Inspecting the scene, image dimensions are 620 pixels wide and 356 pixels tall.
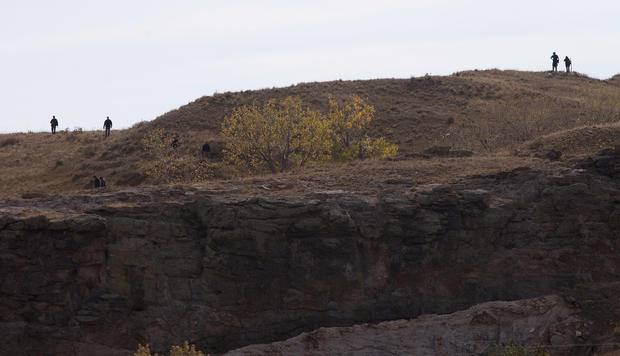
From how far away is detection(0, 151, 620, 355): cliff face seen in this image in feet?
91.7

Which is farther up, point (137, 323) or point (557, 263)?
point (557, 263)

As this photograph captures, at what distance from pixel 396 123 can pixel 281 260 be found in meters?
33.9

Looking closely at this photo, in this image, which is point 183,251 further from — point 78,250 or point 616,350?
point 616,350

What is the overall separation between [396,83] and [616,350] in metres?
47.4

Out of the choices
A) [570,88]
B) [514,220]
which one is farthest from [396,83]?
[514,220]

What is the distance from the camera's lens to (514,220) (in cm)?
3053

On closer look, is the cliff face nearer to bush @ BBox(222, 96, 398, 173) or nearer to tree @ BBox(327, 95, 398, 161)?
bush @ BBox(222, 96, 398, 173)

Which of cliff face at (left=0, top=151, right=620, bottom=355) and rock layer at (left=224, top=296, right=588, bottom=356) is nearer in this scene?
rock layer at (left=224, top=296, right=588, bottom=356)

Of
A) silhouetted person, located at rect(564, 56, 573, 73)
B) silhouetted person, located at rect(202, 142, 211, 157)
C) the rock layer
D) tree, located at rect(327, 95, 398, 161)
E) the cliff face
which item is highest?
silhouetted person, located at rect(564, 56, 573, 73)

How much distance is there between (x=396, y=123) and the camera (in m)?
61.6

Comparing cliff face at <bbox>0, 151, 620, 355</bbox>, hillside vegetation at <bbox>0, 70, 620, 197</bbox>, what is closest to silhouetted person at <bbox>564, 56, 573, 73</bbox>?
hillside vegetation at <bbox>0, 70, 620, 197</bbox>

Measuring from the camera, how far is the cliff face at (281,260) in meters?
28.0

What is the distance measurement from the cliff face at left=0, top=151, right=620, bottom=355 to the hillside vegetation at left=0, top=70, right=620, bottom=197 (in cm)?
745

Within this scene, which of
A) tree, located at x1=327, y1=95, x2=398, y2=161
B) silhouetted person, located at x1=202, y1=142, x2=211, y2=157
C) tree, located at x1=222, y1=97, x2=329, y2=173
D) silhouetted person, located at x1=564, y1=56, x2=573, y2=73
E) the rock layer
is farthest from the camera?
silhouetted person, located at x1=564, y1=56, x2=573, y2=73
